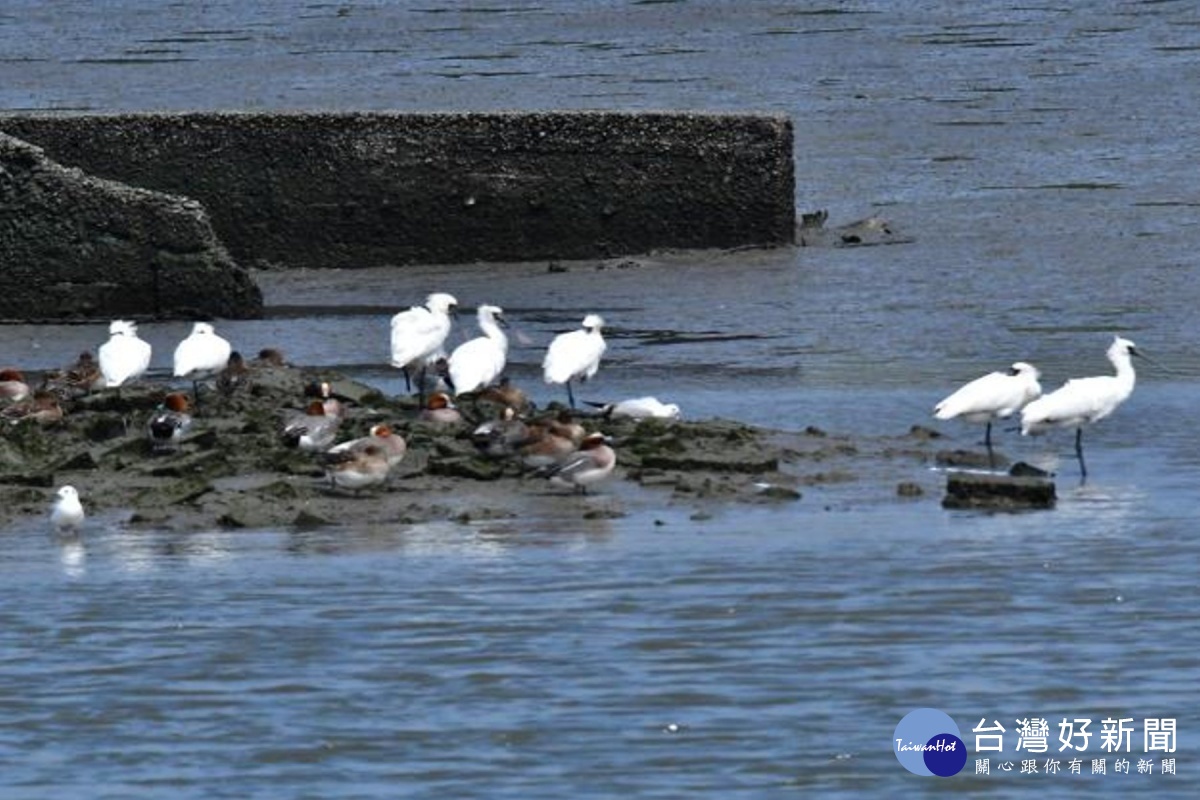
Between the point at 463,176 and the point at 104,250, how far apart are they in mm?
2727

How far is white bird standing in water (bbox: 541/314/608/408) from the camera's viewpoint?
1638cm

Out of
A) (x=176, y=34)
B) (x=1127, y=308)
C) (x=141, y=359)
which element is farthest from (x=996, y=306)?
(x=176, y=34)

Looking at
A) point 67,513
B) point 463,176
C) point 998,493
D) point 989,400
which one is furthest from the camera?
point 463,176

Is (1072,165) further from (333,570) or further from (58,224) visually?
(333,570)

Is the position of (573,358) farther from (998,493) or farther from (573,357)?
(998,493)

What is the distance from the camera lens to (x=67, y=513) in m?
13.1

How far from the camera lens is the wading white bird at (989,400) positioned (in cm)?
1484

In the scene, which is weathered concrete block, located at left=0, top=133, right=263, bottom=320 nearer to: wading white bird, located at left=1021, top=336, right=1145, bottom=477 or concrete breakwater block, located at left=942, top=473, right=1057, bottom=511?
wading white bird, located at left=1021, top=336, right=1145, bottom=477

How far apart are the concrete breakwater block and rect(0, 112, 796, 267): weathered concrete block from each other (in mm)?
7916

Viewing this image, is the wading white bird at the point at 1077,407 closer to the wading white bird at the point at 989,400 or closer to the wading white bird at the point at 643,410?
the wading white bird at the point at 989,400

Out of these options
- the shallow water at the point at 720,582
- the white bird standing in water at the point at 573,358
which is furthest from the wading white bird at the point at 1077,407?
the white bird standing in water at the point at 573,358

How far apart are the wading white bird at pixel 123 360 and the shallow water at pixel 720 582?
158 centimetres

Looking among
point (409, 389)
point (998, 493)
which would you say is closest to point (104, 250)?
point (409, 389)

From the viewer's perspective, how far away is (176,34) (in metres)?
34.3
